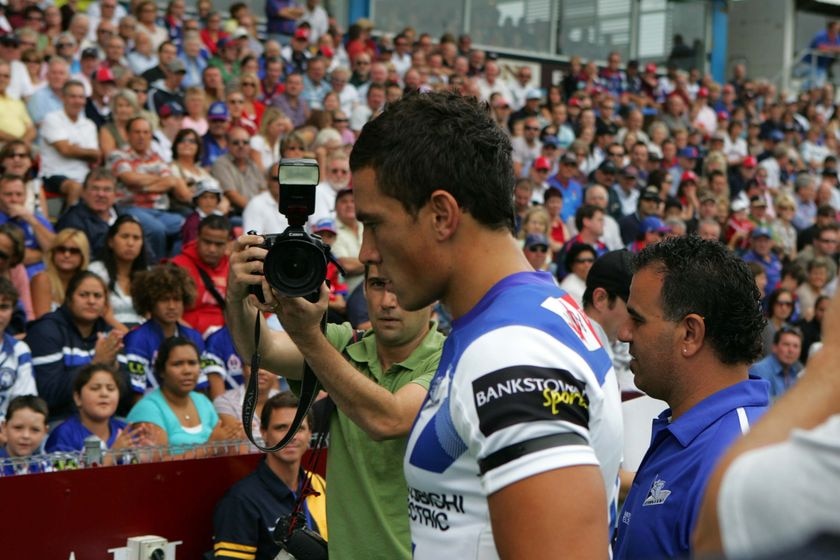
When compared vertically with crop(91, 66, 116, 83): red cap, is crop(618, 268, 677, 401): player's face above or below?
below

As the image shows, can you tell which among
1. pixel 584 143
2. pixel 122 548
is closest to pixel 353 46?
pixel 584 143

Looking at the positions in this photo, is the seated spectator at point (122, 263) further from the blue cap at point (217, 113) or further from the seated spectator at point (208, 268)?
the blue cap at point (217, 113)

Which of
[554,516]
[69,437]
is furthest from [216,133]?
[554,516]

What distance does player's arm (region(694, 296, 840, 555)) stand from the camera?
3.85 feet

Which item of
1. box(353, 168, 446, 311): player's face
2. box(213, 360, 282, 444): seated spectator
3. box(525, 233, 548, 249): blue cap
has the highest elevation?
box(353, 168, 446, 311): player's face

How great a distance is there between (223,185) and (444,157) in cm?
869

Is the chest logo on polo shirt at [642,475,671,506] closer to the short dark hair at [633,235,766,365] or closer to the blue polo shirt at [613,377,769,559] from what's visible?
the blue polo shirt at [613,377,769,559]

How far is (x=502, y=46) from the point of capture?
22.2 m

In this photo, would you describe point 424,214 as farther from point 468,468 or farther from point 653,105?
point 653,105

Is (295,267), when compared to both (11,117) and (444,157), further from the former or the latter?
(11,117)

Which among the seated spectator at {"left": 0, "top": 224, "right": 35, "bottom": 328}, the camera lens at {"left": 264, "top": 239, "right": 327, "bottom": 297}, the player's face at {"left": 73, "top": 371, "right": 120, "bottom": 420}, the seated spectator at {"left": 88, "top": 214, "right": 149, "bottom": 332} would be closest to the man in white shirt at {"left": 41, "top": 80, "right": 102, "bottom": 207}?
the seated spectator at {"left": 88, "top": 214, "right": 149, "bottom": 332}

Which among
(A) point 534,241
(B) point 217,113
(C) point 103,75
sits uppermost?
(C) point 103,75

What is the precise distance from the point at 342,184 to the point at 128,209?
203 centimetres

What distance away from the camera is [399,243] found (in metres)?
2.15
